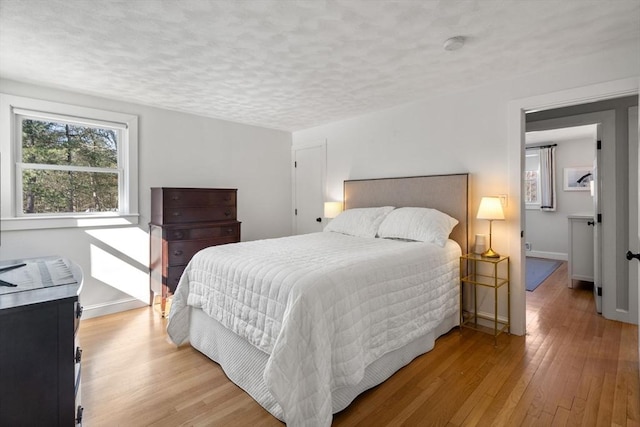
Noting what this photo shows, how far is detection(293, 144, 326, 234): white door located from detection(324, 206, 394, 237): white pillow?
1016 mm

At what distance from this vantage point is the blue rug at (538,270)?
4340 mm

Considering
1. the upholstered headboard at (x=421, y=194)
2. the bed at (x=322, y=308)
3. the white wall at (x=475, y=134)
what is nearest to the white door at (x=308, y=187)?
the upholstered headboard at (x=421, y=194)

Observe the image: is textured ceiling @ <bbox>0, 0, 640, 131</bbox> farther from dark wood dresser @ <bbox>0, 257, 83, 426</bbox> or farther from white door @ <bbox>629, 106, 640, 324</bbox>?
dark wood dresser @ <bbox>0, 257, 83, 426</bbox>

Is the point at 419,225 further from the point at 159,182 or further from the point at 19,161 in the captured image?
the point at 19,161

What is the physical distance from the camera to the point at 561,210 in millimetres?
5926

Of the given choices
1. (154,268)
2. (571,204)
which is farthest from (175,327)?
(571,204)

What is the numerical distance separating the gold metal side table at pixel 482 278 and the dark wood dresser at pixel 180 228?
2.57m

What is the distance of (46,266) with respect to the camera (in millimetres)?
1710

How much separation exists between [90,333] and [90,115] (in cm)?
218

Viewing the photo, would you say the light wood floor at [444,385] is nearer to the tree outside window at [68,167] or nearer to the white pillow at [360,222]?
the white pillow at [360,222]

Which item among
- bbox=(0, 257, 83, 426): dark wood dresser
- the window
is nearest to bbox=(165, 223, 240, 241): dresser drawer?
bbox=(0, 257, 83, 426): dark wood dresser

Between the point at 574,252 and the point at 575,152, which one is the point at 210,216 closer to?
the point at 574,252

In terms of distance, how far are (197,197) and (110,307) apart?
4.95 feet

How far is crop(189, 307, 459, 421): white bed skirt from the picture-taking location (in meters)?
1.80
